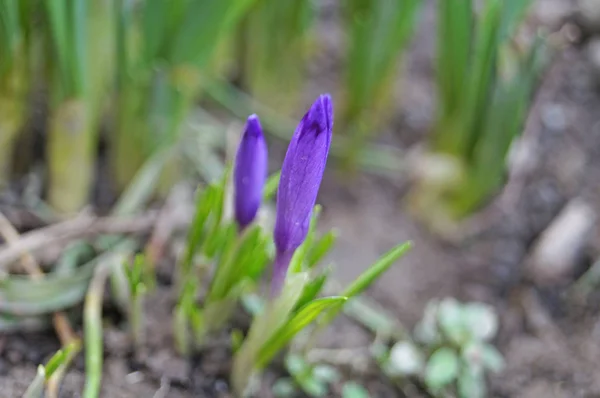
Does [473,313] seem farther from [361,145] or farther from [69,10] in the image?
[69,10]

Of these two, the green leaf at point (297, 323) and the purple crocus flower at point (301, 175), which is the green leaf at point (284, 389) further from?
the purple crocus flower at point (301, 175)

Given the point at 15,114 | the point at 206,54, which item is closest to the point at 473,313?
the point at 206,54

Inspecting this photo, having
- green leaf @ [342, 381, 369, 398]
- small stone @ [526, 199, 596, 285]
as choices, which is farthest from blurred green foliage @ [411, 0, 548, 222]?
green leaf @ [342, 381, 369, 398]

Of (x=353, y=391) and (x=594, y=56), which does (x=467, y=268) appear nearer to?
(x=353, y=391)

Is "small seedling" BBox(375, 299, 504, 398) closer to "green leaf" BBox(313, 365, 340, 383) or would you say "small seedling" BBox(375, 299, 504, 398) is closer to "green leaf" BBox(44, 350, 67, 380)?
"green leaf" BBox(313, 365, 340, 383)

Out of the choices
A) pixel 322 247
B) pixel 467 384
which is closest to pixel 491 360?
pixel 467 384

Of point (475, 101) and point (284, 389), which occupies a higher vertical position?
point (475, 101)
